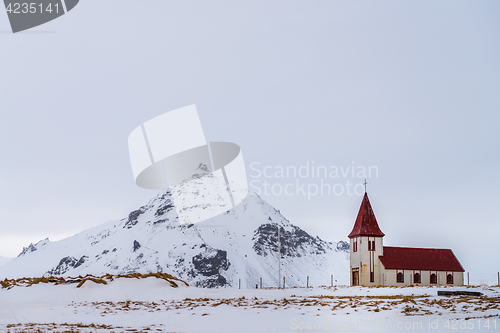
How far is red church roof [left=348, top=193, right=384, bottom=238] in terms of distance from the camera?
174 feet

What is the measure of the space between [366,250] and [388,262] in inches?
105

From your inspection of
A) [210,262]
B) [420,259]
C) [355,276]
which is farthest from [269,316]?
[210,262]

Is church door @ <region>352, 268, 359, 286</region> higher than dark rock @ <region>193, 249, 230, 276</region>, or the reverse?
church door @ <region>352, 268, 359, 286</region>

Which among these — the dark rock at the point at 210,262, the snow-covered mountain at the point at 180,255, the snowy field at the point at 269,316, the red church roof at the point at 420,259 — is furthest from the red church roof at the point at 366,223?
the dark rock at the point at 210,262

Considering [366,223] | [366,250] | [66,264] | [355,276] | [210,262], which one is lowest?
[66,264]

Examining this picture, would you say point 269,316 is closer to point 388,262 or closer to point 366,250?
point 366,250

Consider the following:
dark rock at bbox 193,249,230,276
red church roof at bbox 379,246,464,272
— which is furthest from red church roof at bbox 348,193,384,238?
dark rock at bbox 193,249,230,276

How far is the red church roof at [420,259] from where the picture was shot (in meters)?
53.7

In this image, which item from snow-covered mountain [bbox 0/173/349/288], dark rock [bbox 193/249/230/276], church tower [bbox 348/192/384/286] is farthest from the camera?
dark rock [bbox 193/249/230/276]

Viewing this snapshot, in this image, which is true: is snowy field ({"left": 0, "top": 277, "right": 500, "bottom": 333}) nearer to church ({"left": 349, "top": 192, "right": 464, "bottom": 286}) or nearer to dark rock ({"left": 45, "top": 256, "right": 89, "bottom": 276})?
church ({"left": 349, "top": 192, "right": 464, "bottom": 286})

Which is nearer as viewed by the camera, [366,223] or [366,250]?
[366,250]

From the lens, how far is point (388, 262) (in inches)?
2093

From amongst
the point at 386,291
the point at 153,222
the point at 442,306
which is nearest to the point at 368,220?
the point at 386,291

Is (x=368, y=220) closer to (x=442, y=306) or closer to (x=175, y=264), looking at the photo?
(x=442, y=306)
